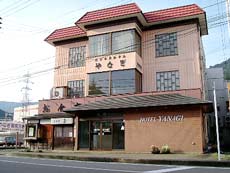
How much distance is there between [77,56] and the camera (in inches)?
1172

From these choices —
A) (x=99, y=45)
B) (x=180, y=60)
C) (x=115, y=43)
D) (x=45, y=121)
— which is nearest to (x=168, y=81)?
(x=180, y=60)

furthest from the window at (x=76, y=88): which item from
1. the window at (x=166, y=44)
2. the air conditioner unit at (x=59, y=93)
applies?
the window at (x=166, y=44)

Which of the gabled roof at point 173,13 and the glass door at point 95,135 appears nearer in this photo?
the glass door at point 95,135

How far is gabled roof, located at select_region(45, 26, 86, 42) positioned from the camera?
2947cm

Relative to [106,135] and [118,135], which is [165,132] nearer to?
[118,135]

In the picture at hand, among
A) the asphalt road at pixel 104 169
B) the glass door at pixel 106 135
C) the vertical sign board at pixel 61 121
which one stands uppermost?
the vertical sign board at pixel 61 121

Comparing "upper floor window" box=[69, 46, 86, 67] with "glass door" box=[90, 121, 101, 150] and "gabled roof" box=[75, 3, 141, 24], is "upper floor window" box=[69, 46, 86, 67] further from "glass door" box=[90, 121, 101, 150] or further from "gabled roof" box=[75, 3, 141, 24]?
"glass door" box=[90, 121, 101, 150]

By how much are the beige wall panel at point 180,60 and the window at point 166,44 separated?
0.29 meters

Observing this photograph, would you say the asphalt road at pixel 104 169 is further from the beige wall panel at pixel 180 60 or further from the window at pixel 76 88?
the window at pixel 76 88

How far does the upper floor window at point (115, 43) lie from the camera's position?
25219mm

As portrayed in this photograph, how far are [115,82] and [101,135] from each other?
5.20 meters

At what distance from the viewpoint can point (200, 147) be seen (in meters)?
18.8

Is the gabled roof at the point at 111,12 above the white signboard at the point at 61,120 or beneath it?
above

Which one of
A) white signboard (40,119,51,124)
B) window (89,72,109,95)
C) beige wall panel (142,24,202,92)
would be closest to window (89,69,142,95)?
window (89,72,109,95)
